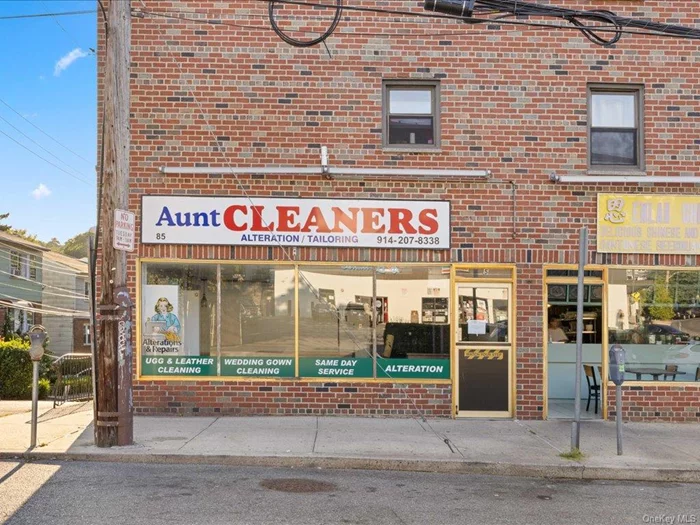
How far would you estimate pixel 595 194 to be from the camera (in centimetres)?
1192

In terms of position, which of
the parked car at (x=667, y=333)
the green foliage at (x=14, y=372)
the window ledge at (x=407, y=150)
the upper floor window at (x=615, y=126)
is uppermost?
the upper floor window at (x=615, y=126)

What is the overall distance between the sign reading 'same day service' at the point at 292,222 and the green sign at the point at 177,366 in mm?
1850

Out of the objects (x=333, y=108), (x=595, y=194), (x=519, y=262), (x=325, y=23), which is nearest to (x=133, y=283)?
(x=333, y=108)

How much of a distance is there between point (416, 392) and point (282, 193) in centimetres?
379

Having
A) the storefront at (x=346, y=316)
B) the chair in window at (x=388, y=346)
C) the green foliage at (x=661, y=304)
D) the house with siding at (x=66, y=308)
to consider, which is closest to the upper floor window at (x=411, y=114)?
the storefront at (x=346, y=316)

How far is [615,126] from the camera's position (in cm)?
1216

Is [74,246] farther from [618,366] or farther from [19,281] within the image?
[618,366]

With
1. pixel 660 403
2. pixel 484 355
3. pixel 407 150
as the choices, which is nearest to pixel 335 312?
pixel 484 355

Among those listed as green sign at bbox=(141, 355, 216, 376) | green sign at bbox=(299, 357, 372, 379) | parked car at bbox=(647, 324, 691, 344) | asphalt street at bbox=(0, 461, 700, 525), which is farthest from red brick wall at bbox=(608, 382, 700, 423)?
green sign at bbox=(141, 355, 216, 376)

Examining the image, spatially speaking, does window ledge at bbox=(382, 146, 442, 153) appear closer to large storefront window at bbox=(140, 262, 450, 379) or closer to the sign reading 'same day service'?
the sign reading 'same day service'

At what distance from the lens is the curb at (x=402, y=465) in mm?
8695

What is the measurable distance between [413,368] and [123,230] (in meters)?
5.06

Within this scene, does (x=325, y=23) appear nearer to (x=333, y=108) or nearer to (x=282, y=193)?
(x=333, y=108)

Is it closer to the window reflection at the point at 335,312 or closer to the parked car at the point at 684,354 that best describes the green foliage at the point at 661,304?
the parked car at the point at 684,354
